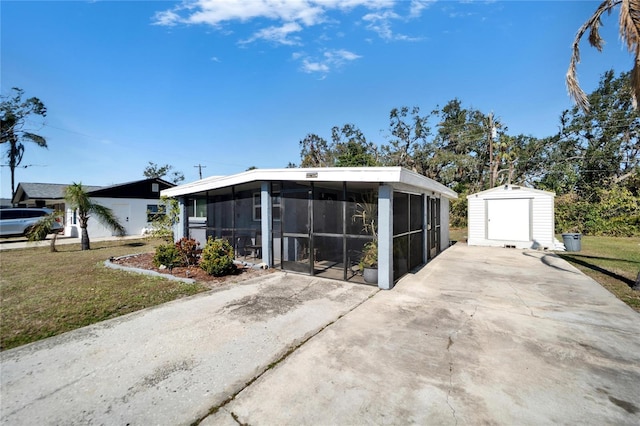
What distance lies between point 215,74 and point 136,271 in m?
9.25

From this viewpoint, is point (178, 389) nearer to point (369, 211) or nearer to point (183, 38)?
point (369, 211)

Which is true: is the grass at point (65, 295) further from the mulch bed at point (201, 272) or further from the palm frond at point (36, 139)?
the palm frond at point (36, 139)

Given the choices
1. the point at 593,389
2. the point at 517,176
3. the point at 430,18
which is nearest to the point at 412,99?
the point at 517,176

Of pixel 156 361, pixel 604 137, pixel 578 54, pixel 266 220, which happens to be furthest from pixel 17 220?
pixel 604 137

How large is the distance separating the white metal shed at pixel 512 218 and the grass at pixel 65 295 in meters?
12.3

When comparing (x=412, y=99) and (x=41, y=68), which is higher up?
(x=412, y=99)

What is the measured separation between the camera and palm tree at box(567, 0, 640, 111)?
5043 millimetres

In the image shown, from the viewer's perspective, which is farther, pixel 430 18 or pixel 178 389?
pixel 430 18

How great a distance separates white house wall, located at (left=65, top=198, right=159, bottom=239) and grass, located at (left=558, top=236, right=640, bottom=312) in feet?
70.9

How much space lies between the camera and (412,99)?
28.6 meters

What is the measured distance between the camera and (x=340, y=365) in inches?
115

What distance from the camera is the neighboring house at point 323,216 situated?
19.2 feet

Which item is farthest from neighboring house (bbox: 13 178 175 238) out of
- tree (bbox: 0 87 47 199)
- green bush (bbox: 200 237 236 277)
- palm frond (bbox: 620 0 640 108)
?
palm frond (bbox: 620 0 640 108)

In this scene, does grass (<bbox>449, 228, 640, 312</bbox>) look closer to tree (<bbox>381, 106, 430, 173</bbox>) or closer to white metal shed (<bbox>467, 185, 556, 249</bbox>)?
white metal shed (<bbox>467, 185, 556, 249</bbox>)
